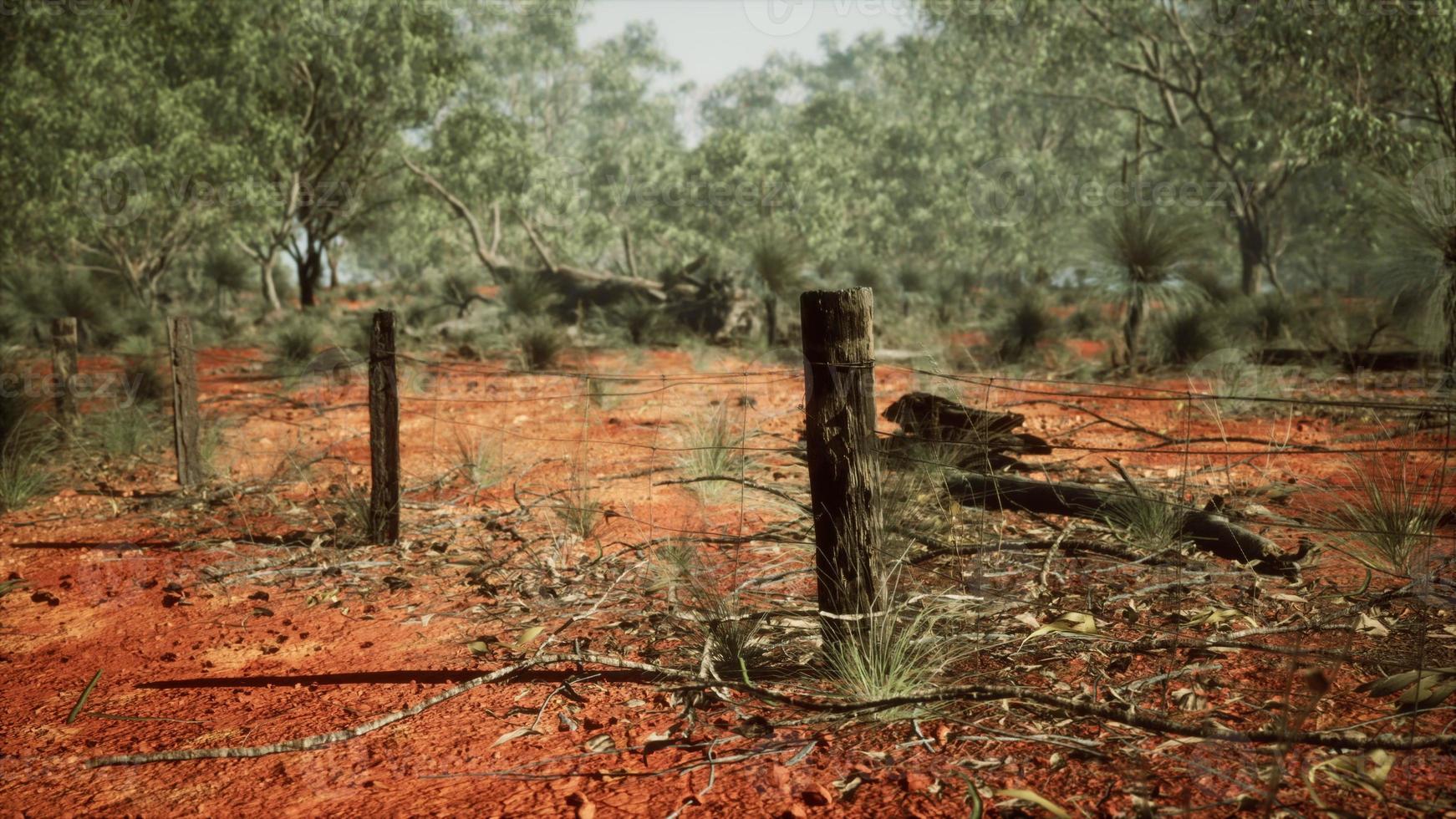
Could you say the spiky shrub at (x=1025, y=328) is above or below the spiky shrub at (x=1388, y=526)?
above

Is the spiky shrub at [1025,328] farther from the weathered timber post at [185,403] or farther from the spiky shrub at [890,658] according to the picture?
the spiky shrub at [890,658]

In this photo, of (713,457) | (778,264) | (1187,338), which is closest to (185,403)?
(713,457)

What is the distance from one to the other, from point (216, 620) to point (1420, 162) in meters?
15.2

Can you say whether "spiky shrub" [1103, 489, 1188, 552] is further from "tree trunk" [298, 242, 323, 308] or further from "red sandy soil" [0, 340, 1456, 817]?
"tree trunk" [298, 242, 323, 308]

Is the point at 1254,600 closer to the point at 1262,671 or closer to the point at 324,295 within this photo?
the point at 1262,671

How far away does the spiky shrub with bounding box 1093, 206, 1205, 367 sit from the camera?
1111 cm

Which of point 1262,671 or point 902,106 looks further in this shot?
point 902,106

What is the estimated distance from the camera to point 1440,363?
878 cm

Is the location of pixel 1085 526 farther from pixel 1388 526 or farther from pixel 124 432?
pixel 124 432

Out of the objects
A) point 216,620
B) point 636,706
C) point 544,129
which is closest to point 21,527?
point 216,620

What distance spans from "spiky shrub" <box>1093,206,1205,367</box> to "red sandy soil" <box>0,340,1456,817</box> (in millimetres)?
3788

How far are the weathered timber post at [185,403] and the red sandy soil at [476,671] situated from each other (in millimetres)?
270

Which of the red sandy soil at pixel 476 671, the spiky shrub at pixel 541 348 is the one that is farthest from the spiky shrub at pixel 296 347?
the red sandy soil at pixel 476 671

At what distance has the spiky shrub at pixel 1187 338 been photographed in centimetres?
1173
